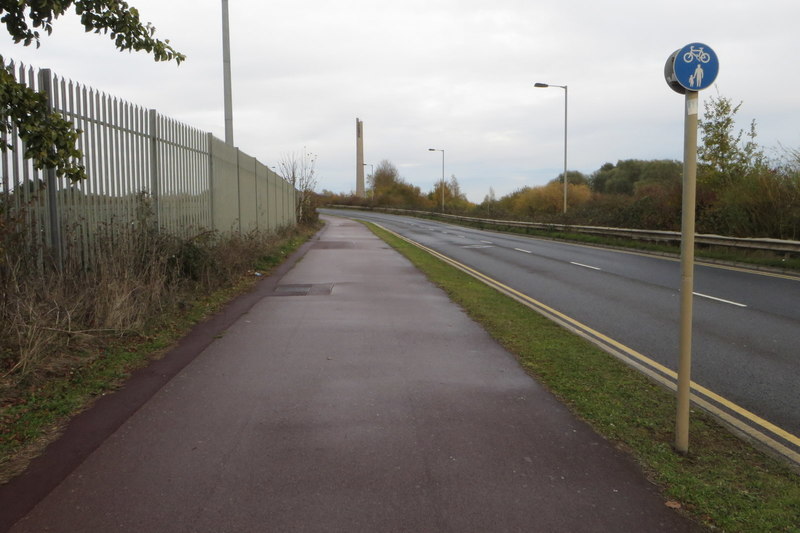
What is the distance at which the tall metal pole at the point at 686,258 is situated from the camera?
13.5 feet

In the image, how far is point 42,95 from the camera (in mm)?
5051

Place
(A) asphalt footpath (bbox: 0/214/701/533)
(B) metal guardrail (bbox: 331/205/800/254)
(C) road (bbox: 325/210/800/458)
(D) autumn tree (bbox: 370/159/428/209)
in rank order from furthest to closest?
(D) autumn tree (bbox: 370/159/428/209)
(B) metal guardrail (bbox: 331/205/800/254)
(C) road (bbox: 325/210/800/458)
(A) asphalt footpath (bbox: 0/214/701/533)

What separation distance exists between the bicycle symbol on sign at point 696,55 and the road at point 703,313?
289cm

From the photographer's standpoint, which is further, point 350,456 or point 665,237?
point 665,237

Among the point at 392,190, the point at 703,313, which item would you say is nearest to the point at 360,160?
the point at 392,190

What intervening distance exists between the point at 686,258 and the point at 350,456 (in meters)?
2.65

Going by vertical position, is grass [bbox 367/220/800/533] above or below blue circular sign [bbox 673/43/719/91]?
below

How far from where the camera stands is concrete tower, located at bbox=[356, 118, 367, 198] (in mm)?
96125

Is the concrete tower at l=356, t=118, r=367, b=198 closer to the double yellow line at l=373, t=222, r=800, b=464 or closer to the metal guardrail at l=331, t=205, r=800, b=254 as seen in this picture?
the metal guardrail at l=331, t=205, r=800, b=254

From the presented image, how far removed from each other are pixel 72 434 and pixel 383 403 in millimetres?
2360

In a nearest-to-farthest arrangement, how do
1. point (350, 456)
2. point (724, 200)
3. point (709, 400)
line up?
point (350, 456), point (709, 400), point (724, 200)

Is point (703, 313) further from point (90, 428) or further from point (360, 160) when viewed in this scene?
point (360, 160)

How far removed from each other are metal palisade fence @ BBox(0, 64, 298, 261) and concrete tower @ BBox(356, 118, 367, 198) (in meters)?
82.4

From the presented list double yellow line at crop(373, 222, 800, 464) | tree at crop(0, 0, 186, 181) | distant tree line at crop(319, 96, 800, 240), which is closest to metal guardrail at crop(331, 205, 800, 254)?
distant tree line at crop(319, 96, 800, 240)
